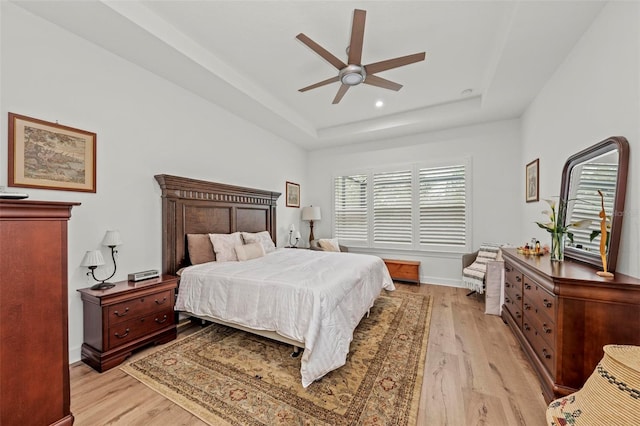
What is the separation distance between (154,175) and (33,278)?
177cm

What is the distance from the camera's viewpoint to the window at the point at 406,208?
464 cm

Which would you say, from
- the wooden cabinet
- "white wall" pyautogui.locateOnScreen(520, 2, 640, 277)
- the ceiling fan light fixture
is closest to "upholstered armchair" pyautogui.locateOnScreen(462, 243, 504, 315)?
"white wall" pyautogui.locateOnScreen(520, 2, 640, 277)

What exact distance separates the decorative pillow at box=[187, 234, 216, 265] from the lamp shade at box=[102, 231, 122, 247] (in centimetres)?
82

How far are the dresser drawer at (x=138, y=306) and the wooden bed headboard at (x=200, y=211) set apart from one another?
499 millimetres

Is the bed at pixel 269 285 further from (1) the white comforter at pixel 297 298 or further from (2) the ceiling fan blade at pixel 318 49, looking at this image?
(2) the ceiling fan blade at pixel 318 49

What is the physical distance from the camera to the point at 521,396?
1.82 m

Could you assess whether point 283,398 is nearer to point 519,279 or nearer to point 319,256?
point 319,256

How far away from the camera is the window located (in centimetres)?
464

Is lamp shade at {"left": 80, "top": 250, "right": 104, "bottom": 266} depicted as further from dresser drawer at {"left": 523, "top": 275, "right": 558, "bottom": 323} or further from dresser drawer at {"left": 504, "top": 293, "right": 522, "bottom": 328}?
dresser drawer at {"left": 504, "top": 293, "right": 522, "bottom": 328}

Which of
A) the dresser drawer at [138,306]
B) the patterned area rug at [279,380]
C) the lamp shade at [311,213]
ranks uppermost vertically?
the lamp shade at [311,213]

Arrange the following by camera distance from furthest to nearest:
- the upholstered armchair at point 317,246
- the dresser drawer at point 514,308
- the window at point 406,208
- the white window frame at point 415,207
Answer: the upholstered armchair at point 317,246 → the window at point 406,208 → the white window frame at point 415,207 → the dresser drawer at point 514,308

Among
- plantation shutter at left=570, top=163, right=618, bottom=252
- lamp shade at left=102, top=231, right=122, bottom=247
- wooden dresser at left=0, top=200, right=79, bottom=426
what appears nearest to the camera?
wooden dresser at left=0, top=200, right=79, bottom=426

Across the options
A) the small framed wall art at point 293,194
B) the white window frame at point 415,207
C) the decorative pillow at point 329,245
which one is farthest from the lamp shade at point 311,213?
the decorative pillow at point 329,245

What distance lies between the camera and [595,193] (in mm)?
2051
